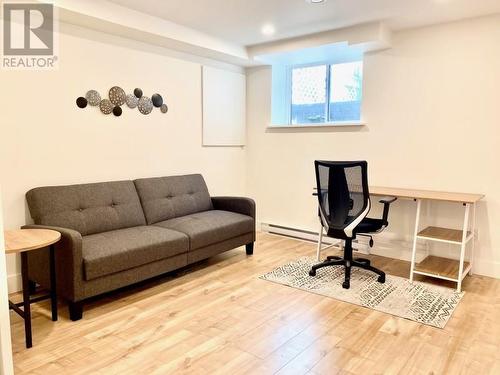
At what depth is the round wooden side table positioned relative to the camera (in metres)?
2.19

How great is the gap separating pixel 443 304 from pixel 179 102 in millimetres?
3251

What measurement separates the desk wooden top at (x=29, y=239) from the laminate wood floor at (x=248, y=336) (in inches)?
24.2

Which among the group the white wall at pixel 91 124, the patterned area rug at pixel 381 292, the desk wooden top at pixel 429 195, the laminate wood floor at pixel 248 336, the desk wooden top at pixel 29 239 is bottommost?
the laminate wood floor at pixel 248 336

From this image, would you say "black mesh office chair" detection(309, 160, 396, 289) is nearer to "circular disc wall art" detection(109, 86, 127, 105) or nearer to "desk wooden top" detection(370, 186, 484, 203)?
"desk wooden top" detection(370, 186, 484, 203)

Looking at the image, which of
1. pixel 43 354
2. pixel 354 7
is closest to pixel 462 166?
pixel 354 7

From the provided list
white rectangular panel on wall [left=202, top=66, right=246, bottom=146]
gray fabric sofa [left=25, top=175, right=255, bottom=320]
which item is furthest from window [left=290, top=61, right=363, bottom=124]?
gray fabric sofa [left=25, top=175, right=255, bottom=320]

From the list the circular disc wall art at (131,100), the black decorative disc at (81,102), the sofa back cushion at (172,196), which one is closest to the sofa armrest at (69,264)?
the sofa back cushion at (172,196)

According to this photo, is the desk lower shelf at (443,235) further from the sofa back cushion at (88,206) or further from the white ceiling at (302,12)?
the sofa back cushion at (88,206)

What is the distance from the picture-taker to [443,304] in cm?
289

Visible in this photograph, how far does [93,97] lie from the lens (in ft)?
11.2

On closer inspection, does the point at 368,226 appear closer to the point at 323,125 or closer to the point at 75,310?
the point at 323,125

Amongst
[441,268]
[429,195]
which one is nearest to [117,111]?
[429,195]

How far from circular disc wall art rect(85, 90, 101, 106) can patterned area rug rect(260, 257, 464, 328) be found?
222cm

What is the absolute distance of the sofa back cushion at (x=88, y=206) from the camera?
9.68ft
